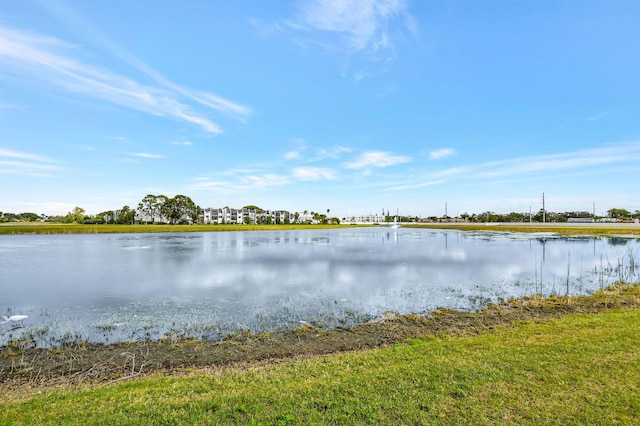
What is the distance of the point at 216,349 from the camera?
7945mm

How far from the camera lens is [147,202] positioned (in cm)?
12812

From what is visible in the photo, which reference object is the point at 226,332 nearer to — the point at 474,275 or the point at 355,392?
the point at 355,392

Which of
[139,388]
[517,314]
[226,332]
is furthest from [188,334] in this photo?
[517,314]

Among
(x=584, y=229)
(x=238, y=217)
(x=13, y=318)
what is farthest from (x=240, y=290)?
(x=238, y=217)

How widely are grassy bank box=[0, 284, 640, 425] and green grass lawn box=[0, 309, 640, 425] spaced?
19 millimetres

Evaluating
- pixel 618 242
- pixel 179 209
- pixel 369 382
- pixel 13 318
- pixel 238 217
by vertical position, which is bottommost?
pixel 13 318

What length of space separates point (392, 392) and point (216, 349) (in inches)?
187

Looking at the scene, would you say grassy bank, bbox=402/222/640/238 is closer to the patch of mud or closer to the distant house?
the patch of mud

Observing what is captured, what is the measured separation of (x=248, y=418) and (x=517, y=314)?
32.0 ft

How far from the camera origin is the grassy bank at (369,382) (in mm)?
A: 4438

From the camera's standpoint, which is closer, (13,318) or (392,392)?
(392,392)

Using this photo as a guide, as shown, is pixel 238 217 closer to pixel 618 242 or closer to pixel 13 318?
pixel 618 242

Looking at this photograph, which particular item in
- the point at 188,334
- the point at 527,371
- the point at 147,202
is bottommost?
the point at 188,334

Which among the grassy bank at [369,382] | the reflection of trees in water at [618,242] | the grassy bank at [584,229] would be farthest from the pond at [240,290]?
the grassy bank at [584,229]
